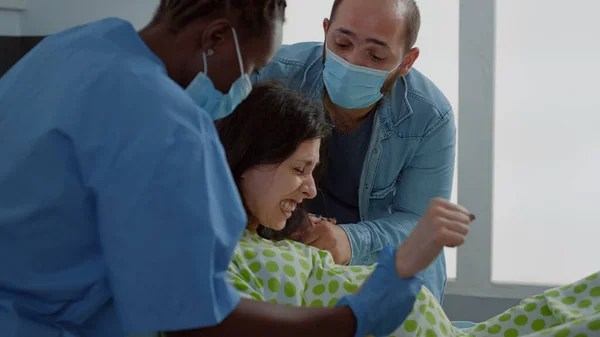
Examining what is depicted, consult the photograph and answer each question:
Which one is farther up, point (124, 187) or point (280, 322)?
point (124, 187)

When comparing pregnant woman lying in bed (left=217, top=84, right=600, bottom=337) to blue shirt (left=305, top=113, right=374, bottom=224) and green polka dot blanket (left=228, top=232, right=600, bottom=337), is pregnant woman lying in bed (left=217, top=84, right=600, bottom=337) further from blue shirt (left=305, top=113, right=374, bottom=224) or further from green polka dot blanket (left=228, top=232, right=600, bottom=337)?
blue shirt (left=305, top=113, right=374, bottom=224)

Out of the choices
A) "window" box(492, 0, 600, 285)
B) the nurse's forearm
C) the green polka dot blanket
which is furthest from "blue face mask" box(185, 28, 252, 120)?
"window" box(492, 0, 600, 285)

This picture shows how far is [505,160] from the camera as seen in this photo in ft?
9.82

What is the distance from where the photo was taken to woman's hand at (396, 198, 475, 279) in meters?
1.21

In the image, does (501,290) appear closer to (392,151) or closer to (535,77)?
(535,77)

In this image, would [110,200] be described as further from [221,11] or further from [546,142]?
[546,142]

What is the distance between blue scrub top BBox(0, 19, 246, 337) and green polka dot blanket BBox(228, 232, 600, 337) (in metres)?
0.48

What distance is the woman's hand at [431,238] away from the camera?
47.4 inches

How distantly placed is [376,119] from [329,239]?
46cm

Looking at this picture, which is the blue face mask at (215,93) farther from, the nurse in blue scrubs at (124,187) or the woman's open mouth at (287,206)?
the woman's open mouth at (287,206)

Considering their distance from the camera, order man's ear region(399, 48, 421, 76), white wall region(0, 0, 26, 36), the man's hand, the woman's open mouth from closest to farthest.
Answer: the woman's open mouth → the man's hand → man's ear region(399, 48, 421, 76) → white wall region(0, 0, 26, 36)

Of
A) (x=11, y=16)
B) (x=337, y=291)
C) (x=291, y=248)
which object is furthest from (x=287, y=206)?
(x=11, y=16)

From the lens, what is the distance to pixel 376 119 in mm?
2135

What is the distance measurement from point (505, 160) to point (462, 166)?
0.59 ft
